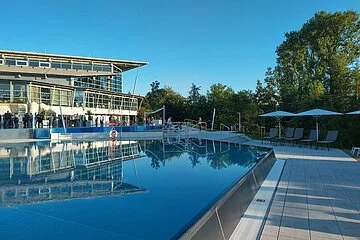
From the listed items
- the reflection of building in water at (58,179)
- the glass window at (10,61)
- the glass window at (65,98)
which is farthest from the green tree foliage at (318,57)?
the glass window at (10,61)

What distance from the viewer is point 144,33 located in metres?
25.0

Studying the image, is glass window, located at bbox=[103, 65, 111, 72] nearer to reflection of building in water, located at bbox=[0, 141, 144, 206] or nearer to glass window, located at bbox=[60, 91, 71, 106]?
glass window, located at bbox=[60, 91, 71, 106]

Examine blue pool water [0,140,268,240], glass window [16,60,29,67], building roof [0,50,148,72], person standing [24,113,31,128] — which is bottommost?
blue pool water [0,140,268,240]

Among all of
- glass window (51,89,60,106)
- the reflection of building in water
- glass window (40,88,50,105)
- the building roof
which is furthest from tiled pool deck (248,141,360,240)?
the building roof

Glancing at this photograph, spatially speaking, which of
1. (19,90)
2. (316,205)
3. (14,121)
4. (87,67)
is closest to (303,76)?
(14,121)

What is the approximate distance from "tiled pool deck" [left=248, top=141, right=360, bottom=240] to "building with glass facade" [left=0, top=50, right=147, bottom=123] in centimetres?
2564

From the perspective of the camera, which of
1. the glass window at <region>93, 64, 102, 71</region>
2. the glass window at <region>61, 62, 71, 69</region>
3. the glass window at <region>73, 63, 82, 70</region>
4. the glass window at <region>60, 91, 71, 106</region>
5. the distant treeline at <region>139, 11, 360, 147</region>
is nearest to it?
the distant treeline at <region>139, 11, 360, 147</region>

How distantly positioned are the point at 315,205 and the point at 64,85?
113ft

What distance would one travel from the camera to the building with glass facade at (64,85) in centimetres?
3102

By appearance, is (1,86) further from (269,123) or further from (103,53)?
(269,123)

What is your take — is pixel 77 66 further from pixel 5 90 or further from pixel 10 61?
pixel 5 90

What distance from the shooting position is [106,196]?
5652 mm

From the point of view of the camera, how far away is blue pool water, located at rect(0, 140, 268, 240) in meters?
4.09

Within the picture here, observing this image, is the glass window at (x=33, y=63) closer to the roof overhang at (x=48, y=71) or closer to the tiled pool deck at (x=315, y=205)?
the roof overhang at (x=48, y=71)
